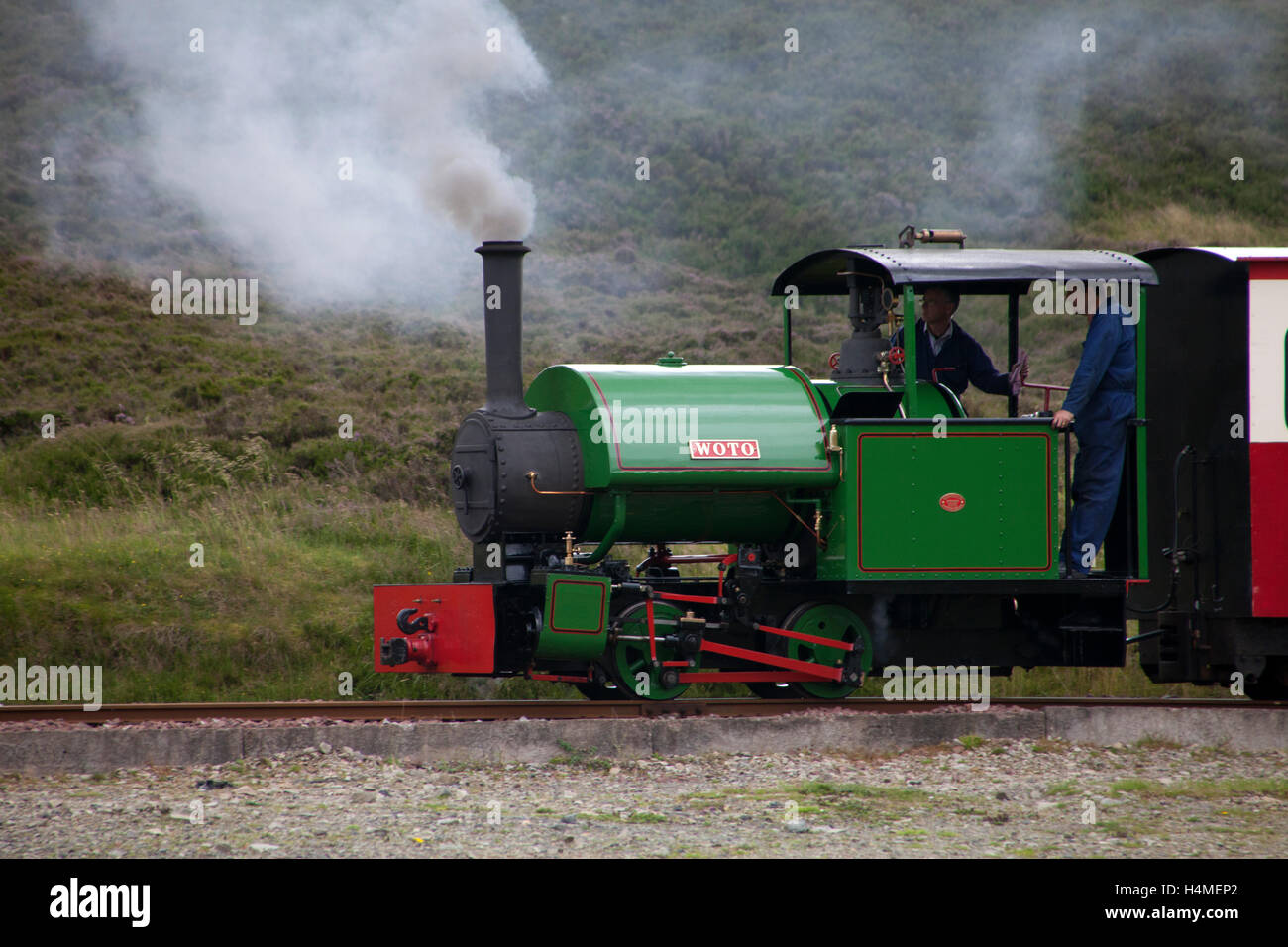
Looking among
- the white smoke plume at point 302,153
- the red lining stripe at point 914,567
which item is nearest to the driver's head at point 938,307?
the red lining stripe at point 914,567

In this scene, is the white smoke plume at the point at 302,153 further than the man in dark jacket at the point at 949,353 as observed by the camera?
Yes

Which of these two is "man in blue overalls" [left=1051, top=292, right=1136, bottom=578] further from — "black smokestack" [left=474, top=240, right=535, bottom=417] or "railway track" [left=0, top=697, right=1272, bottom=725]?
"black smokestack" [left=474, top=240, right=535, bottom=417]

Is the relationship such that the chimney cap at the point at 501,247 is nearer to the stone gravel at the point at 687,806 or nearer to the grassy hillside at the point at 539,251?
the stone gravel at the point at 687,806

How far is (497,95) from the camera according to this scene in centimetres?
3712

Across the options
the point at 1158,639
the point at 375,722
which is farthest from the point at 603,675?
the point at 1158,639

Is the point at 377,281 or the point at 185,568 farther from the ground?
the point at 377,281

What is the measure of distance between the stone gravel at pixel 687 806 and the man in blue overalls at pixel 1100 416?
1355 mm

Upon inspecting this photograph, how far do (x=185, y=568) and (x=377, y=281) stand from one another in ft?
56.8

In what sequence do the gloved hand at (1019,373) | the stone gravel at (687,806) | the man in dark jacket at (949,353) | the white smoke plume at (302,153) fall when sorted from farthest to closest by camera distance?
1. the white smoke plume at (302,153)
2. the man in dark jacket at (949,353)
3. the gloved hand at (1019,373)
4. the stone gravel at (687,806)

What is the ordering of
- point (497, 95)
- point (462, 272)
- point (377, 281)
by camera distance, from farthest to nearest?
point (497, 95) < point (462, 272) < point (377, 281)

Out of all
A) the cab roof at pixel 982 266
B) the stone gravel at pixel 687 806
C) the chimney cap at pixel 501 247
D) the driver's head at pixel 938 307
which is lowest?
the stone gravel at pixel 687 806

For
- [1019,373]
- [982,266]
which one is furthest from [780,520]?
[982,266]

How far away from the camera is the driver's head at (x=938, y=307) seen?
8828 mm

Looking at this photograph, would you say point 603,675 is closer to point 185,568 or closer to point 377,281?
point 185,568
